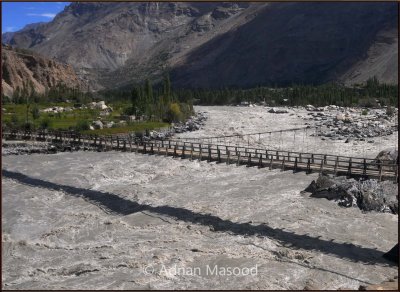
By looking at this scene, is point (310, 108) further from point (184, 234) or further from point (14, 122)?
point (184, 234)

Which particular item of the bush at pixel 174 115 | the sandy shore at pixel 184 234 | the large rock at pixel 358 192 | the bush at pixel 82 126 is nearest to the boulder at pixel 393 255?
the sandy shore at pixel 184 234

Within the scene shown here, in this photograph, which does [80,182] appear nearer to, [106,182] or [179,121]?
[106,182]

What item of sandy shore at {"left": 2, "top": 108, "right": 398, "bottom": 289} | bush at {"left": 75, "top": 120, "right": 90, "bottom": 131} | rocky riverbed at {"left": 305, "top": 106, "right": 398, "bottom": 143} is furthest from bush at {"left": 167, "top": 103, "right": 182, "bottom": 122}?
sandy shore at {"left": 2, "top": 108, "right": 398, "bottom": 289}

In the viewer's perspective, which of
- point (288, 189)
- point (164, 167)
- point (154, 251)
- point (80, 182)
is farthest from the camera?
point (164, 167)

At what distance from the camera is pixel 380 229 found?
26266mm

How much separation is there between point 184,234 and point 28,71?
504ft

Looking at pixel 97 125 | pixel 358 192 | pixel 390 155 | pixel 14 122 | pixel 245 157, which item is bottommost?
pixel 358 192

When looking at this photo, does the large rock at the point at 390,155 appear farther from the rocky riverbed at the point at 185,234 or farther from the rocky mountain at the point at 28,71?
the rocky mountain at the point at 28,71

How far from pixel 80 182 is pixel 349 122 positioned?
5265cm

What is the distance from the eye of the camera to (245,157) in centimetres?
3484

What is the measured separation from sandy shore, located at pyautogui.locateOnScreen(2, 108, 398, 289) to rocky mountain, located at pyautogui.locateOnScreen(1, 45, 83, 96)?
113607 mm

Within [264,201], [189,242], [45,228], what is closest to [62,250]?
[45,228]

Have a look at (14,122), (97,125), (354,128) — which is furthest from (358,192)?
(14,122)

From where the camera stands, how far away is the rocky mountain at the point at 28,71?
14912 centimetres
